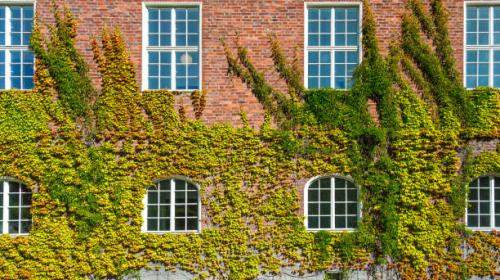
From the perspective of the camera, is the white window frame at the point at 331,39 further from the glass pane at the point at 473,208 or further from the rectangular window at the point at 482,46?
the glass pane at the point at 473,208

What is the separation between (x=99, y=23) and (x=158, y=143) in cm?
333

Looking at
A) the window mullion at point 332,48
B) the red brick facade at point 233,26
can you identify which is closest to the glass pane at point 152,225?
the red brick facade at point 233,26

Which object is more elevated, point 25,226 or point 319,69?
point 319,69

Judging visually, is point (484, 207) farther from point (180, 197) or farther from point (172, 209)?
point (172, 209)

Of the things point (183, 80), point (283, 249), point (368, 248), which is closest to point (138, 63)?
point (183, 80)

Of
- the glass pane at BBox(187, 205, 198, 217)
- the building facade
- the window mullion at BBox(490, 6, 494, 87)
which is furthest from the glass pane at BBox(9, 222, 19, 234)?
the window mullion at BBox(490, 6, 494, 87)

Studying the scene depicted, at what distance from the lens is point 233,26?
14.2m

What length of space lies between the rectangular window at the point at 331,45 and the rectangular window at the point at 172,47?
281 centimetres

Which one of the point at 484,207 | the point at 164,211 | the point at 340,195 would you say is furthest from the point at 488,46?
the point at 164,211

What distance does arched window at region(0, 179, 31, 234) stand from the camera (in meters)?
14.0

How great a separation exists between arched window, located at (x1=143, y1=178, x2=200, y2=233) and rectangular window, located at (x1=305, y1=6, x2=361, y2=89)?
157 inches

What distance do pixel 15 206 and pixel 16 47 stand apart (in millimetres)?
3937

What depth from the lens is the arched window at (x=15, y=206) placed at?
46.1 feet

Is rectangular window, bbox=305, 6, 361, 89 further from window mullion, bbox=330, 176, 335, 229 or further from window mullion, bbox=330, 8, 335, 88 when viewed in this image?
window mullion, bbox=330, 176, 335, 229
